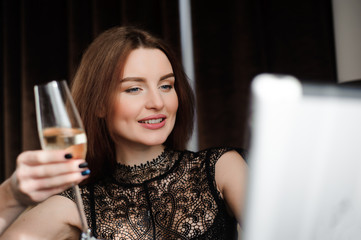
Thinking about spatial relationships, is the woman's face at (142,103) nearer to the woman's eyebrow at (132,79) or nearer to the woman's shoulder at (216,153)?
the woman's eyebrow at (132,79)

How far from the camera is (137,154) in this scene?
1.33 m

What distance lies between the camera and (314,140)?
41.4 inches

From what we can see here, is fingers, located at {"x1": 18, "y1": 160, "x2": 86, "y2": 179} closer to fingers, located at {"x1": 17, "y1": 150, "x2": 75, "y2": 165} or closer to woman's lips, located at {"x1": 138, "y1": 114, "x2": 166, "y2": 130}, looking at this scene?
fingers, located at {"x1": 17, "y1": 150, "x2": 75, "y2": 165}

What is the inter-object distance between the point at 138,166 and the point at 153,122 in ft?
0.63

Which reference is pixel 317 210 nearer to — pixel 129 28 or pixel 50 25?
→ pixel 129 28

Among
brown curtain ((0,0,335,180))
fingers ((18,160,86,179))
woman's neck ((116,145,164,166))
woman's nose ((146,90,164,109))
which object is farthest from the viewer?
brown curtain ((0,0,335,180))

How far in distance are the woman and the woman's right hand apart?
44cm

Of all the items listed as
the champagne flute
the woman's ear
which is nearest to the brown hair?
the woman's ear

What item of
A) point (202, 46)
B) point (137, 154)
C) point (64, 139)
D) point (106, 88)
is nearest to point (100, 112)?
point (106, 88)

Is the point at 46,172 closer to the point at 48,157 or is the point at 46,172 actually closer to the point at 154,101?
the point at 48,157

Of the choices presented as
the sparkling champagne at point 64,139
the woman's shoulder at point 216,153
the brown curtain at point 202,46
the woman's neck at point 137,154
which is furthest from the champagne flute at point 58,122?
the brown curtain at point 202,46

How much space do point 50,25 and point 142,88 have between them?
1347 millimetres

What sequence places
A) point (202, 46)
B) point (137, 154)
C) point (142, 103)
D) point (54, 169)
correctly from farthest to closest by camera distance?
point (202, 46), point (137, 154), point (142, 103), point (54, 169)

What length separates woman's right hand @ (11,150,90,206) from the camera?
76 centimetres
